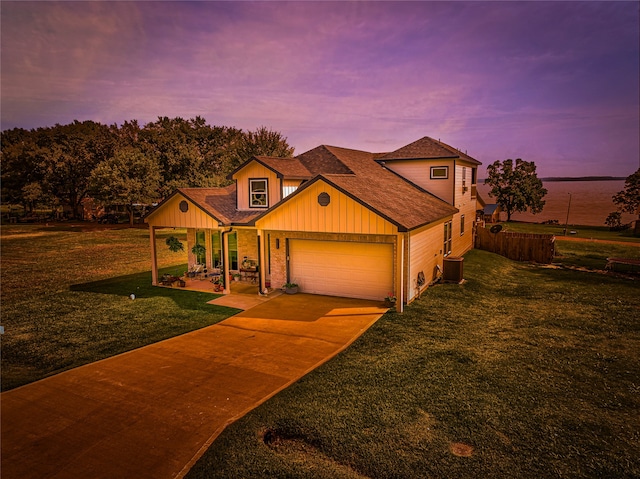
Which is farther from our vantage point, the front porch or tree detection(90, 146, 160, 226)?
tree detection(90, 146, 160, 226)

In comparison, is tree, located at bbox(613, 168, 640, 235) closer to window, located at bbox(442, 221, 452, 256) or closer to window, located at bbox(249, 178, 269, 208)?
window, located at bbox(442, 221, 452, 256)

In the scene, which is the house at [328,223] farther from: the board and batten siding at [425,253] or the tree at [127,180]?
the tree at [127,180]

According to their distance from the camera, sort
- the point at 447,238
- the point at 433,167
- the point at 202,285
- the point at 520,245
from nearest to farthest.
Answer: the point at 202,285 < the point at 447,238 < the point at 433,167 < the point at 520,245

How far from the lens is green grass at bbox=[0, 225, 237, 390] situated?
10648 millimetres

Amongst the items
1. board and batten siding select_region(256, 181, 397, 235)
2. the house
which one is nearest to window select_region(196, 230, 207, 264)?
the house

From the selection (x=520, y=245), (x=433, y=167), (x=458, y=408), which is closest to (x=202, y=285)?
(x=458, y=408)

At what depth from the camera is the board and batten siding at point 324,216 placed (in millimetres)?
13883

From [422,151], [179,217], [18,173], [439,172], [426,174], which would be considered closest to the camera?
[179,217]

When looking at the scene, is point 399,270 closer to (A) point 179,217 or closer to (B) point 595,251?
(A) point 179,217

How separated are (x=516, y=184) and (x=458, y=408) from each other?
5303 centimetres

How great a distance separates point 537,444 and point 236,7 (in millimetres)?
18551

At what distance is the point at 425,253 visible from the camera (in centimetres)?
1684

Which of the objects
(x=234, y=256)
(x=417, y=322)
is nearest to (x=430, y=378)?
(x=417, y=322)

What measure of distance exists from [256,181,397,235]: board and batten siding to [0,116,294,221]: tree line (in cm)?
3150
